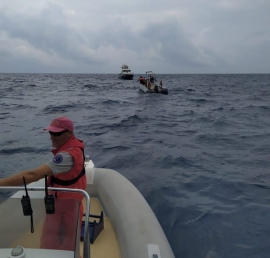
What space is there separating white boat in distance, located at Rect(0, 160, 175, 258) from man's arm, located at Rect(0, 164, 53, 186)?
80 millimetres

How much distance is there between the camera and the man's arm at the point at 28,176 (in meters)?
2.17

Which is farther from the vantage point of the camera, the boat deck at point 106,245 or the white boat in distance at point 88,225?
the boat deck at point 106,245

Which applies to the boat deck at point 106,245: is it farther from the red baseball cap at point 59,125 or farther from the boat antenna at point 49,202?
the red baseball cap at point 59,125

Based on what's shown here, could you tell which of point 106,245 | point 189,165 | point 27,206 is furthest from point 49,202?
point 189,165

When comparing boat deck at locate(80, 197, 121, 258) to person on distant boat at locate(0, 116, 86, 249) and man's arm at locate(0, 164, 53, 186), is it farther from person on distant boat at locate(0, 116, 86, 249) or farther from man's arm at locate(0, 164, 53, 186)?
man's arm at locate(0, 164, 53, 186)

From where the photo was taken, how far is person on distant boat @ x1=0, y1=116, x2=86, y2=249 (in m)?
2.05

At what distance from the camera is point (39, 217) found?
205cm

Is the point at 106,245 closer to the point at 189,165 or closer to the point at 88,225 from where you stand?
the point at 88,225

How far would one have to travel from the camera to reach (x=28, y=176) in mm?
2170

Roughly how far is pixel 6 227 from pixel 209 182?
501 cm

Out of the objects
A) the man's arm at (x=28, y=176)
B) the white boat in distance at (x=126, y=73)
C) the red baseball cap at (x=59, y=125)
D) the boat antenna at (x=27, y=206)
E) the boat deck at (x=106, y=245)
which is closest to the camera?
the boat antenna at (x=27, y=206)

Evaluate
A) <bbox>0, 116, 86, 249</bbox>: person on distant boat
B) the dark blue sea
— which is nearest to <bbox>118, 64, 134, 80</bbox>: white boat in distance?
the dark blue sea

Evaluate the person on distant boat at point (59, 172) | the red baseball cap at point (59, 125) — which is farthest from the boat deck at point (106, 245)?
the red baseball cap at point (59, 125)

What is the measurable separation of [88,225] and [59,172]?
50 centimetres
